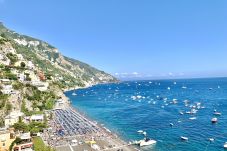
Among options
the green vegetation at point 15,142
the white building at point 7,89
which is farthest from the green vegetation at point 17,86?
the green vegetation at point 15,142

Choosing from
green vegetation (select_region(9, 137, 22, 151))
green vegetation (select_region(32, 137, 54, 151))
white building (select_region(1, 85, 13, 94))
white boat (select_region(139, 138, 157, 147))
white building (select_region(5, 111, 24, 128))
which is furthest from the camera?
white building (select_region(1, 85, 13, 94))

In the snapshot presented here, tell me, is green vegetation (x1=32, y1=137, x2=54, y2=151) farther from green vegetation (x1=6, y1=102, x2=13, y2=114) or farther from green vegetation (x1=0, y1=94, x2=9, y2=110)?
green vegetation (x1=0, y1=94, x2=9, y2=110)

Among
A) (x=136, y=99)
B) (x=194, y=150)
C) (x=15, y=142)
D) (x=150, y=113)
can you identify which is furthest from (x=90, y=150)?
(x=136, y=99)

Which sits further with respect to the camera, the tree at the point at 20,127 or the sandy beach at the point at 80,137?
the tree at the point at 20,127

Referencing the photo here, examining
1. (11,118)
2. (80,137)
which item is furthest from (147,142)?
(11,118)

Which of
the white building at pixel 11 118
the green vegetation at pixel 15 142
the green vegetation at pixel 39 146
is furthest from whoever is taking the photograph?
the white building at pixel 11 118

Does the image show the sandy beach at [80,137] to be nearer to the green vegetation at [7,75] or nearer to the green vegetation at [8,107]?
the green vegetation at [8,107]

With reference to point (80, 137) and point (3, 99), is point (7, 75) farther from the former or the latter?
point (80, 137)

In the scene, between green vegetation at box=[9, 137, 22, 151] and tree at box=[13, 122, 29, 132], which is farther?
tree at box=[13, 122, 29, 132]

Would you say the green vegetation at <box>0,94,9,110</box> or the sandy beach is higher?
the green vegetation at <box>0,94,9,110</box>

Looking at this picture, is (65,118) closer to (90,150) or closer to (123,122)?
(123,122)

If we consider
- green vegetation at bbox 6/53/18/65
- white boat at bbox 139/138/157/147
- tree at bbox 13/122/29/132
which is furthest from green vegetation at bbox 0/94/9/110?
green vegetation at bbox 6/53/18/65
